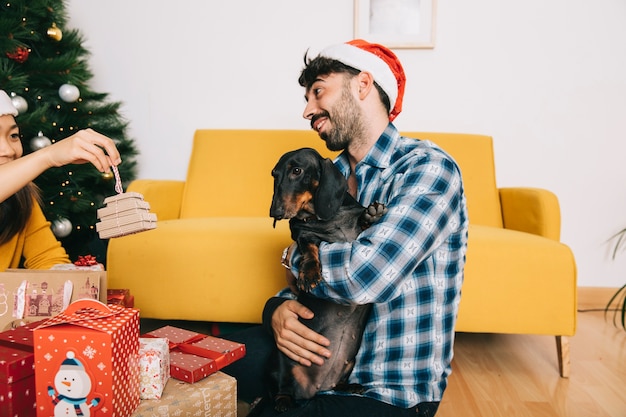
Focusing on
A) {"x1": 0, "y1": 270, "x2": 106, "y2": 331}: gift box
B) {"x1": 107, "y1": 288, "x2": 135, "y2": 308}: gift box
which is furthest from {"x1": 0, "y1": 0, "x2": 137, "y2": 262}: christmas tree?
{"x1": 0, "y1": 270, "x2": 106, "y2": 331}: gift box

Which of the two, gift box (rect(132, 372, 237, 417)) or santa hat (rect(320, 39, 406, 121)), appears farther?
santa hat (rect(320, 39, 406, 121))

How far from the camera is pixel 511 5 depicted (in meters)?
2.77

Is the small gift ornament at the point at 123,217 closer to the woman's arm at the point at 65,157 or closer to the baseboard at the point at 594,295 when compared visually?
the woman's arm at the point at 65,157

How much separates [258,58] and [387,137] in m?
1.89

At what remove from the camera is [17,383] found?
870 mm

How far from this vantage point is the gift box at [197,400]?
3.18 ft

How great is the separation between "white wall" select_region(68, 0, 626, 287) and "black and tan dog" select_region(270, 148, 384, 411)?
181 cm

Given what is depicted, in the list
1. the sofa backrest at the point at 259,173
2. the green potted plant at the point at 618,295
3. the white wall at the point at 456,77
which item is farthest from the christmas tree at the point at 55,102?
the green potted plant at the point at 618,295

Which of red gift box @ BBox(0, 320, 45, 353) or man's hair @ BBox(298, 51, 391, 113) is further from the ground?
man's hair @ BBox(298, 51, 391, 113)

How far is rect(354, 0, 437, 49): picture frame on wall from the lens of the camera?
2.80m

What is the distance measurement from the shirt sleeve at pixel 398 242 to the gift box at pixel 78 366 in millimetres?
416

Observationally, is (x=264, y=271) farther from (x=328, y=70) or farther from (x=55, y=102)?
(x=55, y=102)

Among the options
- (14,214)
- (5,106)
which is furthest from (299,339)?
(5,106)

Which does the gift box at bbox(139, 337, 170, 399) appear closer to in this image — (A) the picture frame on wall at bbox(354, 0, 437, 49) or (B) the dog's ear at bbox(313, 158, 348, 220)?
(B) the dog's ear at bbox(313, 158, 348, 220)
